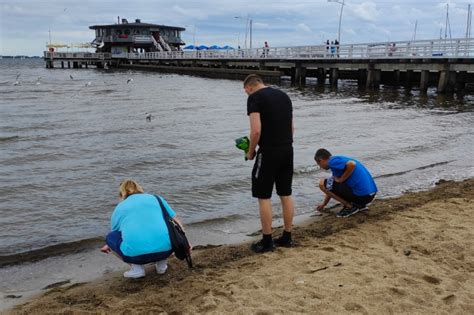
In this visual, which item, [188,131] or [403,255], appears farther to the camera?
[188,131]

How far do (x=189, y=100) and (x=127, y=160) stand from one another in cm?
1372

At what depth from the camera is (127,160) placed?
10633mm

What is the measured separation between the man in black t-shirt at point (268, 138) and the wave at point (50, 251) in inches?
89.2

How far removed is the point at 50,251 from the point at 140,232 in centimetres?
194

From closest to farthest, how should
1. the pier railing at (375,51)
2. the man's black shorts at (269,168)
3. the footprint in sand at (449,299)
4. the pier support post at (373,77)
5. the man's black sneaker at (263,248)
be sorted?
the footprint in sand at (449,299) < the man's black shorts at (269,168) < the man's black sneaker at (263,248) < the pier railing at (375,51) < the pier support post at (373,77)

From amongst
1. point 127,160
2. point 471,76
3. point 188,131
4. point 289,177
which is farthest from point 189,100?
point 289,177

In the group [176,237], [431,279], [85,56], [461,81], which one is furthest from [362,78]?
[85,56]

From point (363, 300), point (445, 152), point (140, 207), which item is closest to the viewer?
point (363, 300)

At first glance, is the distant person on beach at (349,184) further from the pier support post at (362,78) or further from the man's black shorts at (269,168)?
the pier support post at (362,78)

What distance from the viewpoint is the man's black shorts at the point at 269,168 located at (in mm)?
4883

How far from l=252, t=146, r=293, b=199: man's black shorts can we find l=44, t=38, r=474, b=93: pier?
73.0 feet

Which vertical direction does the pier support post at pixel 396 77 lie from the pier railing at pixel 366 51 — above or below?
below

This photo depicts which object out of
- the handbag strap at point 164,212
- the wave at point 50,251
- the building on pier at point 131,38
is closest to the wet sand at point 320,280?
the handbag strap at point 164,212

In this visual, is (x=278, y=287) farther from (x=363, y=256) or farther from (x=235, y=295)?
(x=363, y=256)
